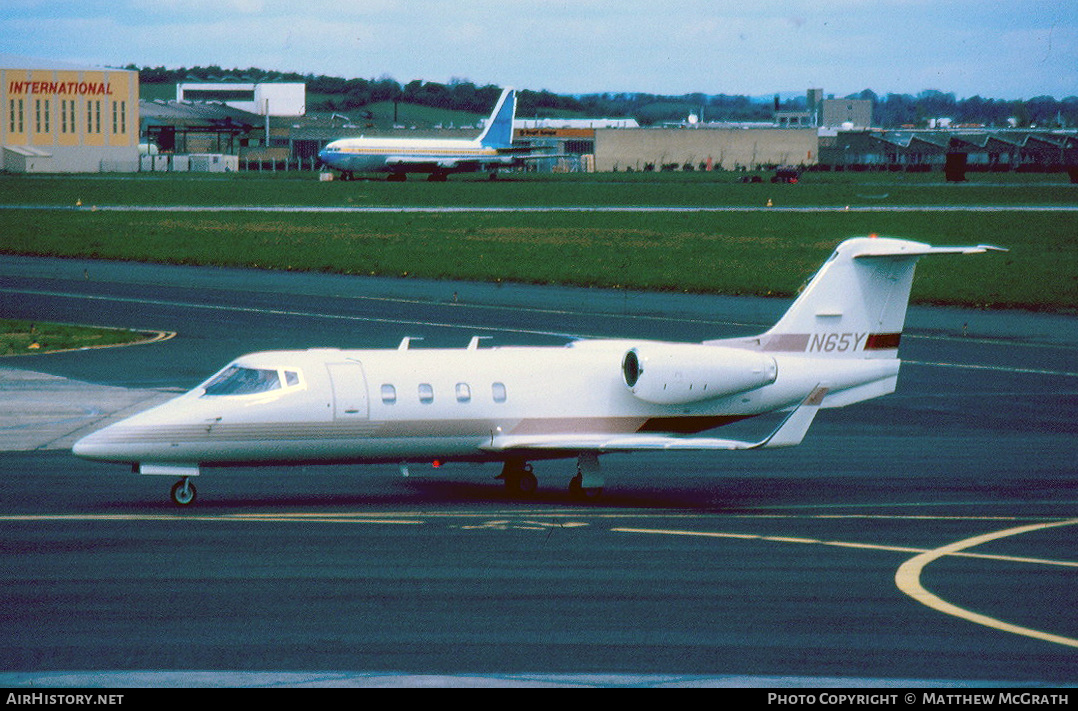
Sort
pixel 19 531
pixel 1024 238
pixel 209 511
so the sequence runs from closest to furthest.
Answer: pixel 19 531 < pixel 209 511 < pixel 1024 238

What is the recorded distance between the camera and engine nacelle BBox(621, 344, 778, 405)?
25.6m

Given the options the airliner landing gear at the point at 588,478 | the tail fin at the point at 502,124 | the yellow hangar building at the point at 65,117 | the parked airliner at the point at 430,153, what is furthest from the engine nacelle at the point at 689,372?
the yellow hangar building at the point at 65,117

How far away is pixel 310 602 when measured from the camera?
1755cm

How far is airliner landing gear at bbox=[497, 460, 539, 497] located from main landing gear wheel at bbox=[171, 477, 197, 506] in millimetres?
5628

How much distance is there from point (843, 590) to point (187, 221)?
81.5 meters

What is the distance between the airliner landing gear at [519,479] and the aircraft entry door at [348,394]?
3190 mm

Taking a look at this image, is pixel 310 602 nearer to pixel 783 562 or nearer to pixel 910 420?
pixel 783 562

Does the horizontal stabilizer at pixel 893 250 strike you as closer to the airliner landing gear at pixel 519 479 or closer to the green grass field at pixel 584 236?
the airliner landing gear at pixel 519 479

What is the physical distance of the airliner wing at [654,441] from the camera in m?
24.3

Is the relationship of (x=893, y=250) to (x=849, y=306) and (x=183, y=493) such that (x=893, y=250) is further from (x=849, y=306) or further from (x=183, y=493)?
(x=183, y=493)

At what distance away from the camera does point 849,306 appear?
27516mm

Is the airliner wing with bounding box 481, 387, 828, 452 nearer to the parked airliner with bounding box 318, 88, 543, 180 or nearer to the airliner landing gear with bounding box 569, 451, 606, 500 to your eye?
the airliner landing gear with bounding box 569, 451, 606, 500

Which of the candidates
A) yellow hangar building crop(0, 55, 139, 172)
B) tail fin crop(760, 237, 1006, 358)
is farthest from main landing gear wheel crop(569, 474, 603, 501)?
yellow hangar building crop(0, 55, 139, 172)
